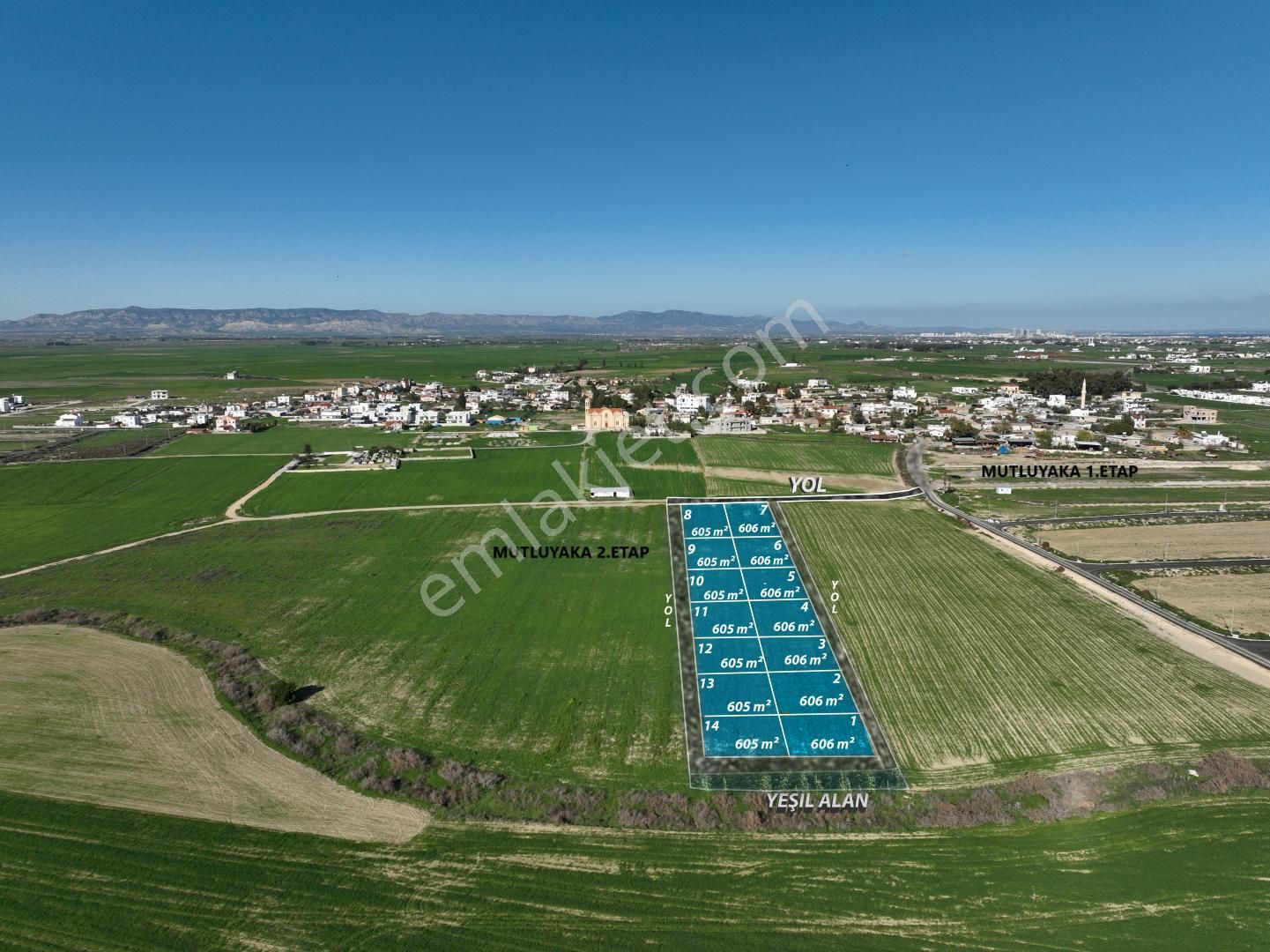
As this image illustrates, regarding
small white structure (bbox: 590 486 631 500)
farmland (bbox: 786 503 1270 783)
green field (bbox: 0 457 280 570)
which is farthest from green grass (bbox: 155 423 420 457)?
farmland (bbox: 786 503 1270 783)

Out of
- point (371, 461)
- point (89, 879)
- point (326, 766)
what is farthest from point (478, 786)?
point (371, 461)

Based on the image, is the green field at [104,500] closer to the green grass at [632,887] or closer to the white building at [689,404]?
the green grass at [632,887]

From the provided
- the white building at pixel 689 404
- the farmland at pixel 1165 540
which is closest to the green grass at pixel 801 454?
the farmland at pixel 1165 540

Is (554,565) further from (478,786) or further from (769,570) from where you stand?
(478,786)

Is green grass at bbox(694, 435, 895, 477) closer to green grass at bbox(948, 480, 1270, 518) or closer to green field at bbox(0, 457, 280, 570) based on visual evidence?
green grass at bbox(948, 480, 1270, 518)

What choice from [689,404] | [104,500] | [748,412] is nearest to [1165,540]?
[748,412]
